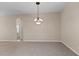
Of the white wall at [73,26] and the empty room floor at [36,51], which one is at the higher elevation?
the white wall at [73,26]

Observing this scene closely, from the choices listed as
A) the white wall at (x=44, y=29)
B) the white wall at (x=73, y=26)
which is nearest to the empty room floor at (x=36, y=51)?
the white wall at (x=73, y=26)

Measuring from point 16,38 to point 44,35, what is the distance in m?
1.88

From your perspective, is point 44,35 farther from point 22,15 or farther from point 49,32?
point 22,15

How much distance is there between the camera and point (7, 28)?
7805 millimetres

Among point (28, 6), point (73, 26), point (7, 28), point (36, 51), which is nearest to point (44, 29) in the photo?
point (7, 28)

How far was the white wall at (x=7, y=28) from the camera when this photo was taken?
7450 millimetres

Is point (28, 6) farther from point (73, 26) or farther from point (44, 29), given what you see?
point (44, 29)

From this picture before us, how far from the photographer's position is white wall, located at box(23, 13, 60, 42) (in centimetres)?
764

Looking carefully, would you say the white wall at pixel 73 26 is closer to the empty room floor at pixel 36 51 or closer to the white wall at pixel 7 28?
the empty room floor at pixel 36 51

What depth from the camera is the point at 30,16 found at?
784 cm

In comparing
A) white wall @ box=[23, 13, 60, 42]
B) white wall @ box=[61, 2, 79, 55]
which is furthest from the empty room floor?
white wall @ box=[23, 13, 60, 42]

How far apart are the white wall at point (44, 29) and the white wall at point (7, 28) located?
733mm

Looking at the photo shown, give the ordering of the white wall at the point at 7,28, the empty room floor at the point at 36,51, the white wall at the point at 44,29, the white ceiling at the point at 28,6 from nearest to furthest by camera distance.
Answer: the empty room floor at the point at 36,51 < the white ceiling at the point at 28,6 < the white wall at the point at 7,28 < the white wall at the point at 44,29

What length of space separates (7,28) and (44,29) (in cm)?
246
